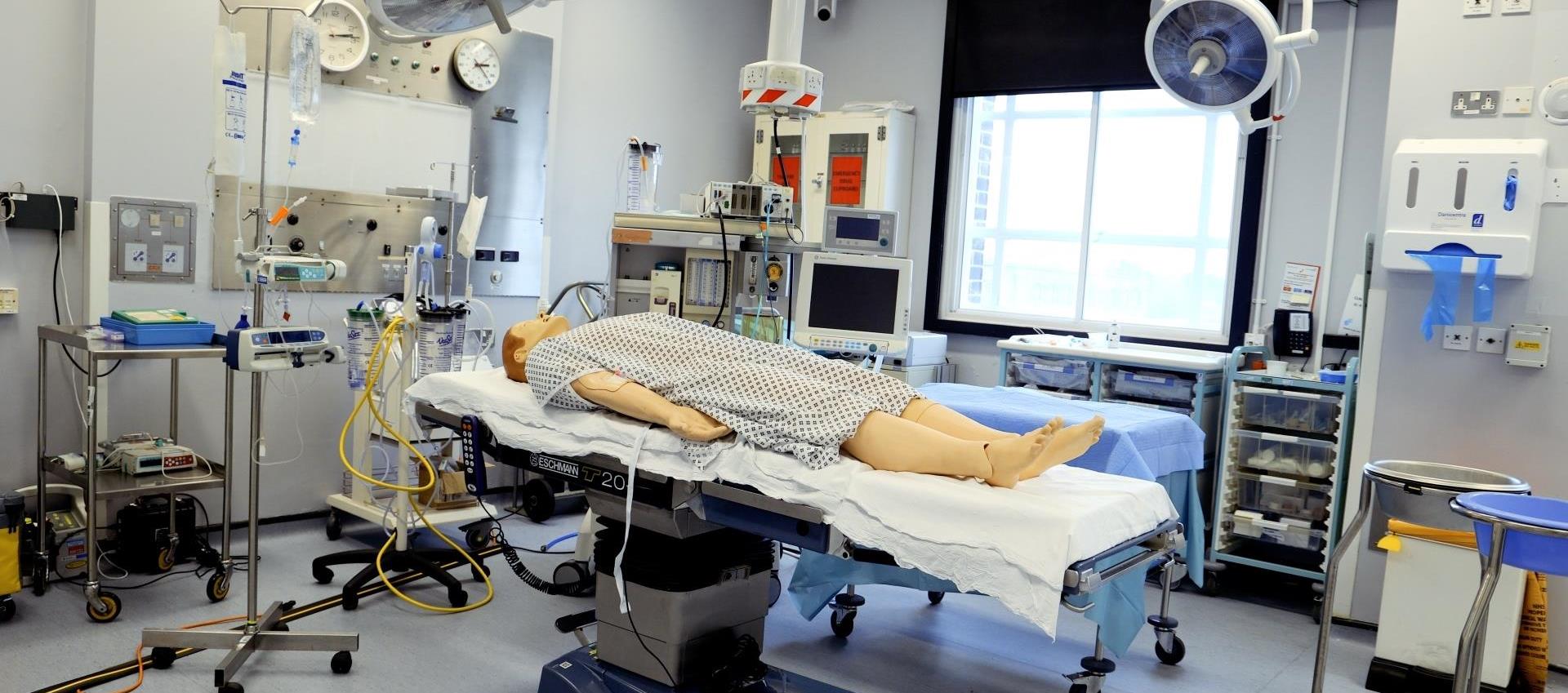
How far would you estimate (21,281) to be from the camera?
3.54 metres

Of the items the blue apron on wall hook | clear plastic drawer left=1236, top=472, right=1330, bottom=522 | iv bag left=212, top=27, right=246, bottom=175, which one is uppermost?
iv bag left=212, top=27, right=246, bottom=175

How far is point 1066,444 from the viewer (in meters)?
2.16

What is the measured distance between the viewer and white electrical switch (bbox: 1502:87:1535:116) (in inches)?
131

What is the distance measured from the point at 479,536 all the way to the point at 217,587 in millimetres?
909

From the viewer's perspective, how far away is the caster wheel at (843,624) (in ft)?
11.2

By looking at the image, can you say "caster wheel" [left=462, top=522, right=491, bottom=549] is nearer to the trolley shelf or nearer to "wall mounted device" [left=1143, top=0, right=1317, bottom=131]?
the trolley shelf

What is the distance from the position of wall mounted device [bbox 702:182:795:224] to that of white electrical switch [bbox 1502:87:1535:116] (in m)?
2.21

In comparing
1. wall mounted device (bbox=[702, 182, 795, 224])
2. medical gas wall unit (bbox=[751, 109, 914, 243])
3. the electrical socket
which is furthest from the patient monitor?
the electrical socket

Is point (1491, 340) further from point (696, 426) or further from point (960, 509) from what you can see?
point (696, 426)

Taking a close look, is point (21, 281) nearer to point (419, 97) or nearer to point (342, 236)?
point (342, 236)

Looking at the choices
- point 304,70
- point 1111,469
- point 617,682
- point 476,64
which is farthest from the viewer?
point 476,64

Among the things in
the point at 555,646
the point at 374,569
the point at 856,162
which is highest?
the point at 856,162

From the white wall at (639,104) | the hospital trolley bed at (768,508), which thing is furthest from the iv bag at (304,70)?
the hospital trolley bed at (768,508)

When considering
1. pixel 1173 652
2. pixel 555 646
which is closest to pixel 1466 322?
pixel 1173 652
